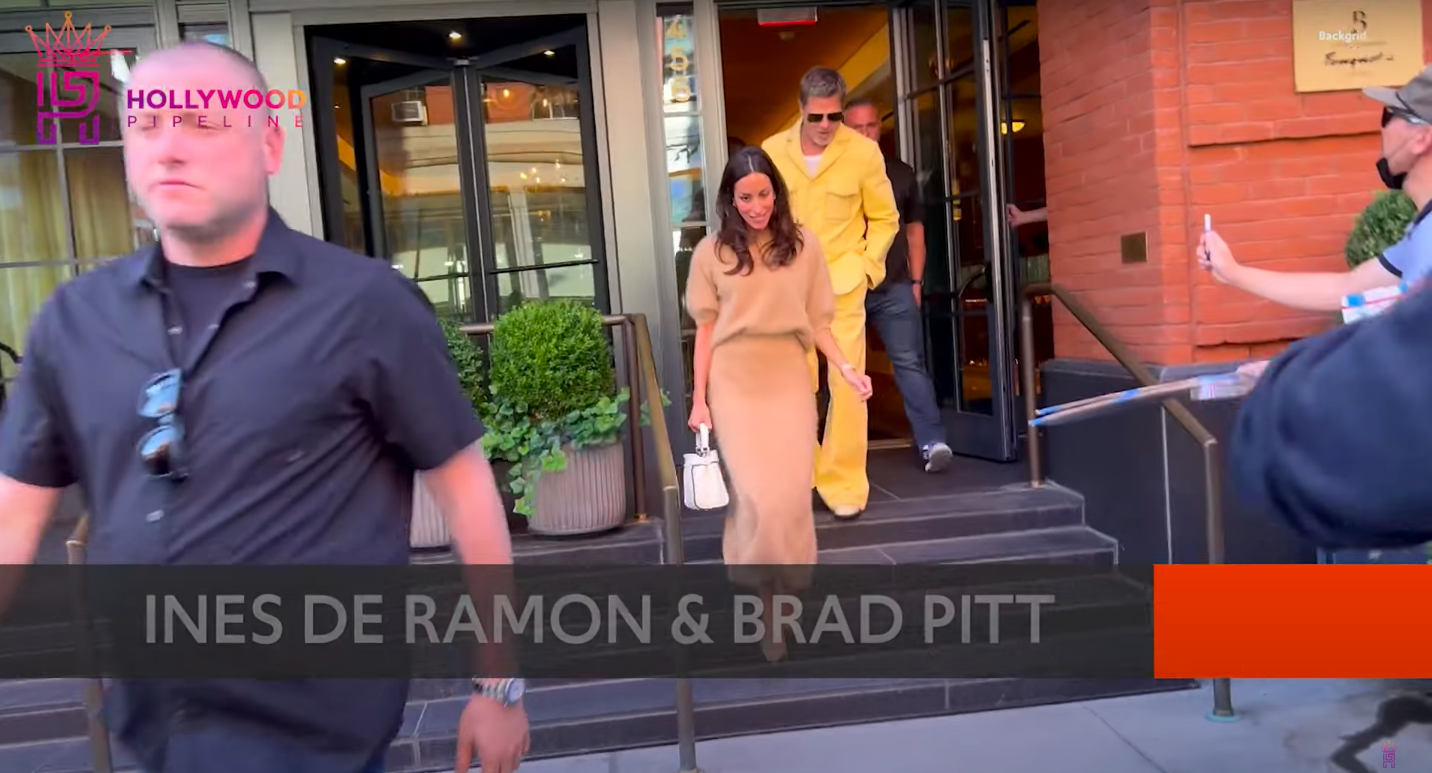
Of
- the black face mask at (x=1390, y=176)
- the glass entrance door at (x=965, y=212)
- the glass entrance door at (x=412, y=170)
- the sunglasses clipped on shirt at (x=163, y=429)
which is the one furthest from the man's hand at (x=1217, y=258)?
the glass entrance door at (x=412, y=170)

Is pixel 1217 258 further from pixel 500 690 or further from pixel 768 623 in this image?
pixel 768 623

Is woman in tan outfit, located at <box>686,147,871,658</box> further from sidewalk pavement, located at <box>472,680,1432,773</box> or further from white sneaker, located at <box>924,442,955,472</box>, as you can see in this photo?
white sneaker, located at <box>924,442,955,472</box>

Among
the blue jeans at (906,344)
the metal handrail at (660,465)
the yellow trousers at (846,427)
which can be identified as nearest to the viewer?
the metal handrail at (660,465)

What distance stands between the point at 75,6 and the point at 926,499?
5029 mm

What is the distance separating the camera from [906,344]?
5.65m

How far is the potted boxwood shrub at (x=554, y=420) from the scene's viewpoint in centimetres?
480

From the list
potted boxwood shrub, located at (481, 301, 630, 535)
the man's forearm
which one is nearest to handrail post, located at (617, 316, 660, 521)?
potted boxwood shrub, located at (481, 301, 630, 535)

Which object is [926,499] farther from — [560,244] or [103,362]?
[103,362]

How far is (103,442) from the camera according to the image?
162cm

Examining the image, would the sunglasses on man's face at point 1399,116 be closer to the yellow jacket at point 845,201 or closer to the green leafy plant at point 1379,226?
the green leafy plant at point 1379,226

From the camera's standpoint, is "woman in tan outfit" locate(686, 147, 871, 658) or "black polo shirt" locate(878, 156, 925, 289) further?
"black polo shirt" locate(878, 156, 925, 289)

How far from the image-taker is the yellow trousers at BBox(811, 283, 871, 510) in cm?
508

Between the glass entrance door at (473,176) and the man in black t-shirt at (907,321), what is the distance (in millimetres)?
1636

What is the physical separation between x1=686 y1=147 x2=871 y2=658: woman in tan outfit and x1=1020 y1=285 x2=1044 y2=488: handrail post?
178 cm
